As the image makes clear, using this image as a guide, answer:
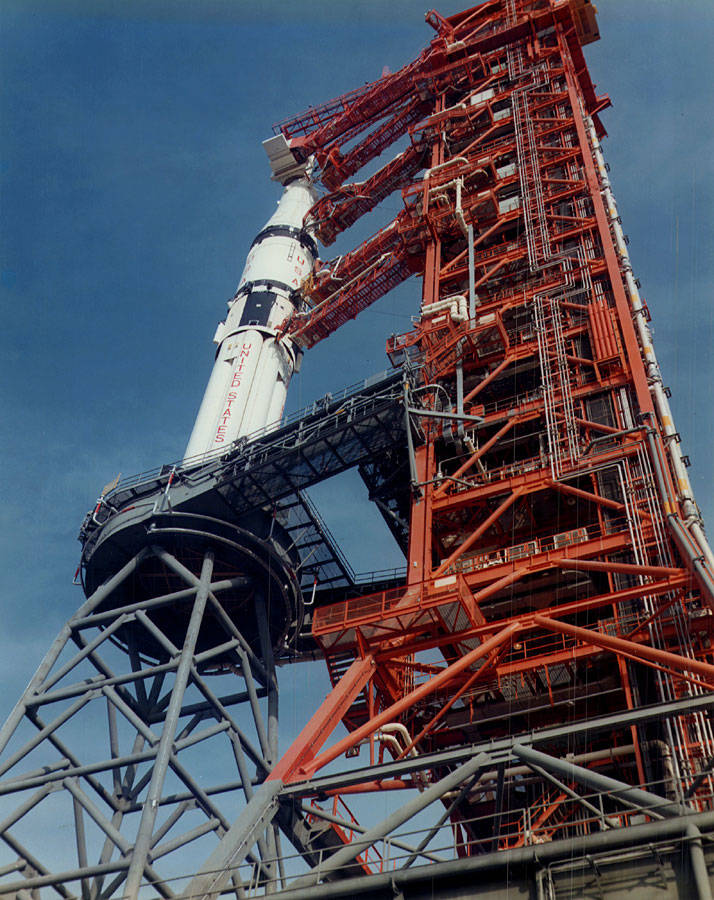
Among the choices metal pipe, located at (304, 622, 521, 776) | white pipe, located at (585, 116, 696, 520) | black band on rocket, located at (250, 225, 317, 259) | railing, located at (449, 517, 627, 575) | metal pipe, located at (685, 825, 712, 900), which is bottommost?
metal pipe, located at (685, 825, 712, 900)

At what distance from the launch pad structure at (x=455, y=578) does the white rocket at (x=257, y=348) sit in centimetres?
15

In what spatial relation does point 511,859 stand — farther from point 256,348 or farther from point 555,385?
point 256,348

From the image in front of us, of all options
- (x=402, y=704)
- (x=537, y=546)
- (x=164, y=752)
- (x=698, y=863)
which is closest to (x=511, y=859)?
(x=698, y=863)

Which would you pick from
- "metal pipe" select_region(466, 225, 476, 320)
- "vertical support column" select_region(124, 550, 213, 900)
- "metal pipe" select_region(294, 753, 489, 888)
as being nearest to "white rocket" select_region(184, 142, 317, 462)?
"vertical support column" select_region(124, 550, 213, 900)

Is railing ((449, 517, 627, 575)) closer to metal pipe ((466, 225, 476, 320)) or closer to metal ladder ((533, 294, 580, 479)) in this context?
metal ladder ((533, 294, 580, 479))

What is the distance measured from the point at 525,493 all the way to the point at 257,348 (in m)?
15.8

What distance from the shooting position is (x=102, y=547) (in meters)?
30.1

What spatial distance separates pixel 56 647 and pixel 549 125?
28573 mm

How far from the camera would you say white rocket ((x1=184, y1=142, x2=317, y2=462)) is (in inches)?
1385

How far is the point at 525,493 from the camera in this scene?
25812mm

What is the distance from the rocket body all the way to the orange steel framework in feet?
4.23

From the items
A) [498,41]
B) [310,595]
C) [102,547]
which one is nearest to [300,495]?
[310,595]

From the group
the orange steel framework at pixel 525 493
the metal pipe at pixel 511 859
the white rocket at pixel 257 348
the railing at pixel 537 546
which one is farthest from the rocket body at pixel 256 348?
the metal pipe at pixel 511 859

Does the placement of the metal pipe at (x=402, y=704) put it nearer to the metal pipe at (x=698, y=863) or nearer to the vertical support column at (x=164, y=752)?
the vertical support column at (x=164, y=752)
